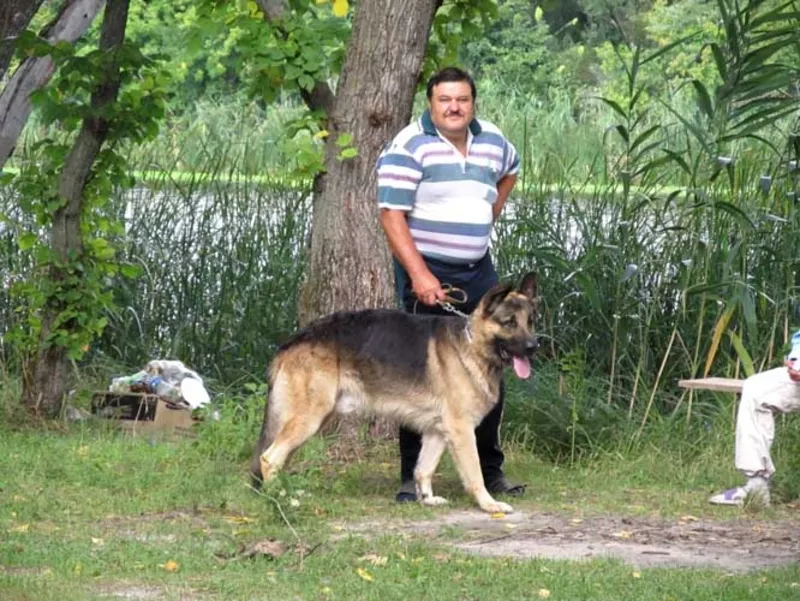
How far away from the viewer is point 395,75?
9383 mm

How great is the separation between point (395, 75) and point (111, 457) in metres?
2.64

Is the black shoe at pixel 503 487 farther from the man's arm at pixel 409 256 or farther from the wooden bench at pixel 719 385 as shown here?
the man's arm at pixel 409 256

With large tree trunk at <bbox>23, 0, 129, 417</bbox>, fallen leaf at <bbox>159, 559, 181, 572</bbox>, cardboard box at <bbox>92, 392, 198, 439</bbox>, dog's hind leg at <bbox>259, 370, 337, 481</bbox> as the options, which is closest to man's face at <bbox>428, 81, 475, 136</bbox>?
dog's hind leg at <bbox>259, 370, 337, 481</bbox>

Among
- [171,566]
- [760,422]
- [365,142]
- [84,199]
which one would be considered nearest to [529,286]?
[760,422]

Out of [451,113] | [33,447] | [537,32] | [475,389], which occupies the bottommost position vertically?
[33,447]

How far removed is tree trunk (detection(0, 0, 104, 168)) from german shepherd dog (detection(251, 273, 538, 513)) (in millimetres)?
4123

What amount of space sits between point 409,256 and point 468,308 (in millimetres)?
576

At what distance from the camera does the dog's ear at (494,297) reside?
25.8ft

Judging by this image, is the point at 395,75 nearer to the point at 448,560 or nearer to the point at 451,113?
the point at 451,113

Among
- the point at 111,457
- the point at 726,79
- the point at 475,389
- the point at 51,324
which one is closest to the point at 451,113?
the point at 475,389

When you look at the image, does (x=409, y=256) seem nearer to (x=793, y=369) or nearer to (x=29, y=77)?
(x=793, y=369)

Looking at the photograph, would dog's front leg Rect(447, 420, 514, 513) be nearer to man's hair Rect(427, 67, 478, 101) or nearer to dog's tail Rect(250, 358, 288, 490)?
dog's tail Rect(250, 358, 288, 490)

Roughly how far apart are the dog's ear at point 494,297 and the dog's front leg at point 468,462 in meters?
0.58

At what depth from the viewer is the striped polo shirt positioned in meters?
8.03
